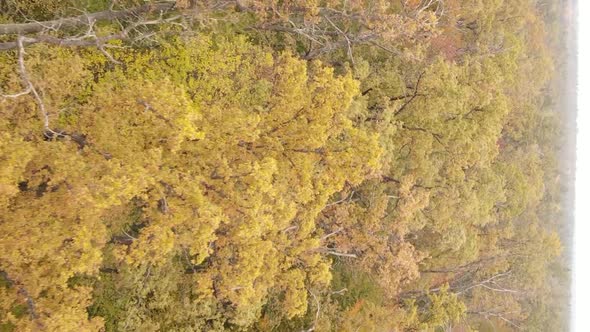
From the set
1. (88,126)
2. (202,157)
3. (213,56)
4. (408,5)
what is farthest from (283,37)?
(88,126)

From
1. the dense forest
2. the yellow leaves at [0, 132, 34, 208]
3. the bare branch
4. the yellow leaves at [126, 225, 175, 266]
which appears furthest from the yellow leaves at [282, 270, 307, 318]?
the bare branch

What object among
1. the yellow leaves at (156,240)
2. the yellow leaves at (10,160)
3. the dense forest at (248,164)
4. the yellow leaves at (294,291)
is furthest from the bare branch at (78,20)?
the yellow leaves at (294,291)

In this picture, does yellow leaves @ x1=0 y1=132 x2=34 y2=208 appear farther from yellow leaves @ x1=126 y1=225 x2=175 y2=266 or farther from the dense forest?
yellow leaves @ x1=126 y1=225 x2=175 y2=266

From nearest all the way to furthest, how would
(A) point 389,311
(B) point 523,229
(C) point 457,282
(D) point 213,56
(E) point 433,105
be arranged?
(D) point 213,56
(E) point 433,105
(A) point 389,311
(C) point 457,282
(B) point 523,229

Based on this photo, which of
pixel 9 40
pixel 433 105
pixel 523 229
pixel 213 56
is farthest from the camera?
pixel 523 229

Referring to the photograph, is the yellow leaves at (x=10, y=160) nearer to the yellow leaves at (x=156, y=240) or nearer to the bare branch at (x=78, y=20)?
the yellow leaves at (x=156, y=240)

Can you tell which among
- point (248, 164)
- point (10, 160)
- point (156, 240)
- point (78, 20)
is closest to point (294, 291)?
point (248, 164)

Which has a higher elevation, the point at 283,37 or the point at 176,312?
the point at 283,37

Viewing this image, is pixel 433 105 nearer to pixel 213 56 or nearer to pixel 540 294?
pixel 213 56

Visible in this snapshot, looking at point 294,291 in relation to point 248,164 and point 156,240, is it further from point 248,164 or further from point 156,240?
point 156,240
